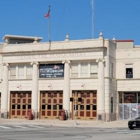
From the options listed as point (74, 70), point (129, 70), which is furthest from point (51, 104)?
point (129, 70)

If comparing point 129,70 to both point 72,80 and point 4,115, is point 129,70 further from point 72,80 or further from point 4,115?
point 4,115

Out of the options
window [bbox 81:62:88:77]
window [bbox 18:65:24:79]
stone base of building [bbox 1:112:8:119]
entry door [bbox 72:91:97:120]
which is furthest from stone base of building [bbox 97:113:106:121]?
stone base of building [bbox 1:112:8:119]

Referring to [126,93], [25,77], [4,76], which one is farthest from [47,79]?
[126,93]

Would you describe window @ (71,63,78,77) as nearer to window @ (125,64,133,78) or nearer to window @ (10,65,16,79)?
window @ (125,64,133,78)

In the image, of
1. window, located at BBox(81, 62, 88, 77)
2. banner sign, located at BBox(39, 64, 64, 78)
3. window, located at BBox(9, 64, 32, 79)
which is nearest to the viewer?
window, located at BBox(81, 62, 88, 77)

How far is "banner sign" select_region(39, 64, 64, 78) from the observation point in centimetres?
4744

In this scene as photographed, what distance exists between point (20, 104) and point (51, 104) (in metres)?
4.62

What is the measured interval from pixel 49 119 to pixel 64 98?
11.0 ft

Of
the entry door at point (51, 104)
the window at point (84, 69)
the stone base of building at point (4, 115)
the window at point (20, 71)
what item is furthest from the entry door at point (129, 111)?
the stone base of building at point (4, 115)

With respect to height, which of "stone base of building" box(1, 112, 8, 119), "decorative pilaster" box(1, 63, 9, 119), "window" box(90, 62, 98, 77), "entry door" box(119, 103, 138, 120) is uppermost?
"window" box(90, 62, 98, 77)

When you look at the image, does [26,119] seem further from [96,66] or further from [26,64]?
[96,66]

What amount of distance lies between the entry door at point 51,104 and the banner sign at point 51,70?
86.8 inches

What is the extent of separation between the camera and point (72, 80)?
4662 cm

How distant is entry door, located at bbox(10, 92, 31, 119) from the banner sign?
345 cm
